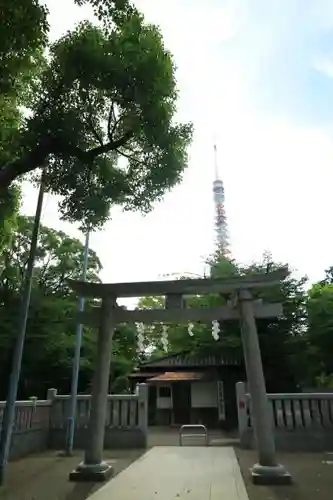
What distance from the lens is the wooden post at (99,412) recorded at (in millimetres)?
6734

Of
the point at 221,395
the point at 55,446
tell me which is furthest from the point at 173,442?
the point at 221,395

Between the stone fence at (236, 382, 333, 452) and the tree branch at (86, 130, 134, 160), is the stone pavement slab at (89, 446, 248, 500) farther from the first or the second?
the tree branch at (86, 130, 134, 160)

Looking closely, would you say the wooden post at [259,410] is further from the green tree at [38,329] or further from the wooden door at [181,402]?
the wooden door at [181,402]

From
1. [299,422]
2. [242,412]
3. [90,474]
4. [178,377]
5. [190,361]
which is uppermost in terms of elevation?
[190,361]

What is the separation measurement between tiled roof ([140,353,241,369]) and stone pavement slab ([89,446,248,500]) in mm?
7889

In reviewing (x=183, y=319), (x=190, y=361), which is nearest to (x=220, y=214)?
(x=190, y=361)

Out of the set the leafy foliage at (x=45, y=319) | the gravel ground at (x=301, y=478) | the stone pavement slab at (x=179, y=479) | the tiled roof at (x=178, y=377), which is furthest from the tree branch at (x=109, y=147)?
the tiled roof at (x=178, y=377)

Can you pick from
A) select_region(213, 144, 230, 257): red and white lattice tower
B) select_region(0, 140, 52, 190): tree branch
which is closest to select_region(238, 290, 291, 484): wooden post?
select_region(0, 140, 52, 190): tree branch

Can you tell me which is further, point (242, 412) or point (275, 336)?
point (275, 336)

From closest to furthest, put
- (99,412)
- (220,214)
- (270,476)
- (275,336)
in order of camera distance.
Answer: (270,476), (99,412), (275,336), (220,214)

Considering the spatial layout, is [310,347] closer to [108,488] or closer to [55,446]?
[55,446]

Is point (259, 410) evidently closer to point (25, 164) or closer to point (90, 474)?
point (90, 474)

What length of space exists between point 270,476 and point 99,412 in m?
2.87

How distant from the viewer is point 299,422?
11.0 m
